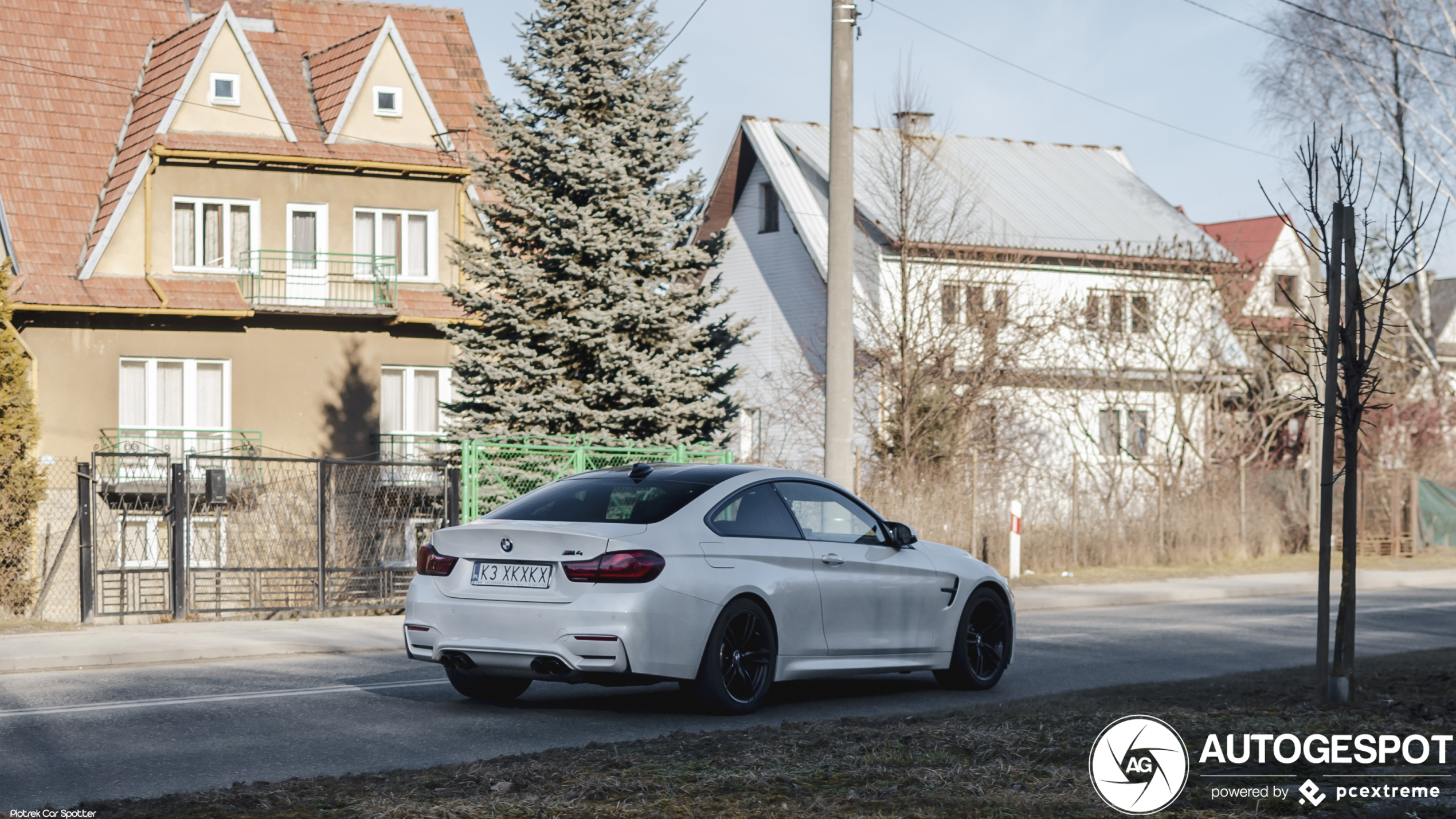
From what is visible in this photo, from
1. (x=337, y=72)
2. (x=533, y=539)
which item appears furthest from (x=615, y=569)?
(x=337, y=72)

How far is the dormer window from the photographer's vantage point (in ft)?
98.6

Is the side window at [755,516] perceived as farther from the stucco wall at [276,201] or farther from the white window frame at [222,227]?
the white window frame at [222,227]

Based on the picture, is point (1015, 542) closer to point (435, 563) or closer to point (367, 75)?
point (435, 563)

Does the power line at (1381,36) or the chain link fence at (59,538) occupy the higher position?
the power line at (1381,36)

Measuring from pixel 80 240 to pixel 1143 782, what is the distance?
28.0 metres

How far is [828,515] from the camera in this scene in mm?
10195

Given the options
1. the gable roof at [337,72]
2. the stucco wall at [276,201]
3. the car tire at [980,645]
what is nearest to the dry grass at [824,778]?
the car tire at [980,645]

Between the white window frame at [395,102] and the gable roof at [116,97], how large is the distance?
30.7 inches

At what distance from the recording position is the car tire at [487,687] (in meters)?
9.88

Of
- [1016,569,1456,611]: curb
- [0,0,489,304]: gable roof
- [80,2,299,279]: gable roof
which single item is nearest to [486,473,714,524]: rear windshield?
[1016,569,1456,611]: curb

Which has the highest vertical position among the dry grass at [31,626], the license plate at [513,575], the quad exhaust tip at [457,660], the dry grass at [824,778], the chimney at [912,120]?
the chimney at [912,120]

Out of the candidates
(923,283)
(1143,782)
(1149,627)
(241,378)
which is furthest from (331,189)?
(1143,782)

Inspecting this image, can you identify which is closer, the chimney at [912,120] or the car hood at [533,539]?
the car hood at [533,539]
